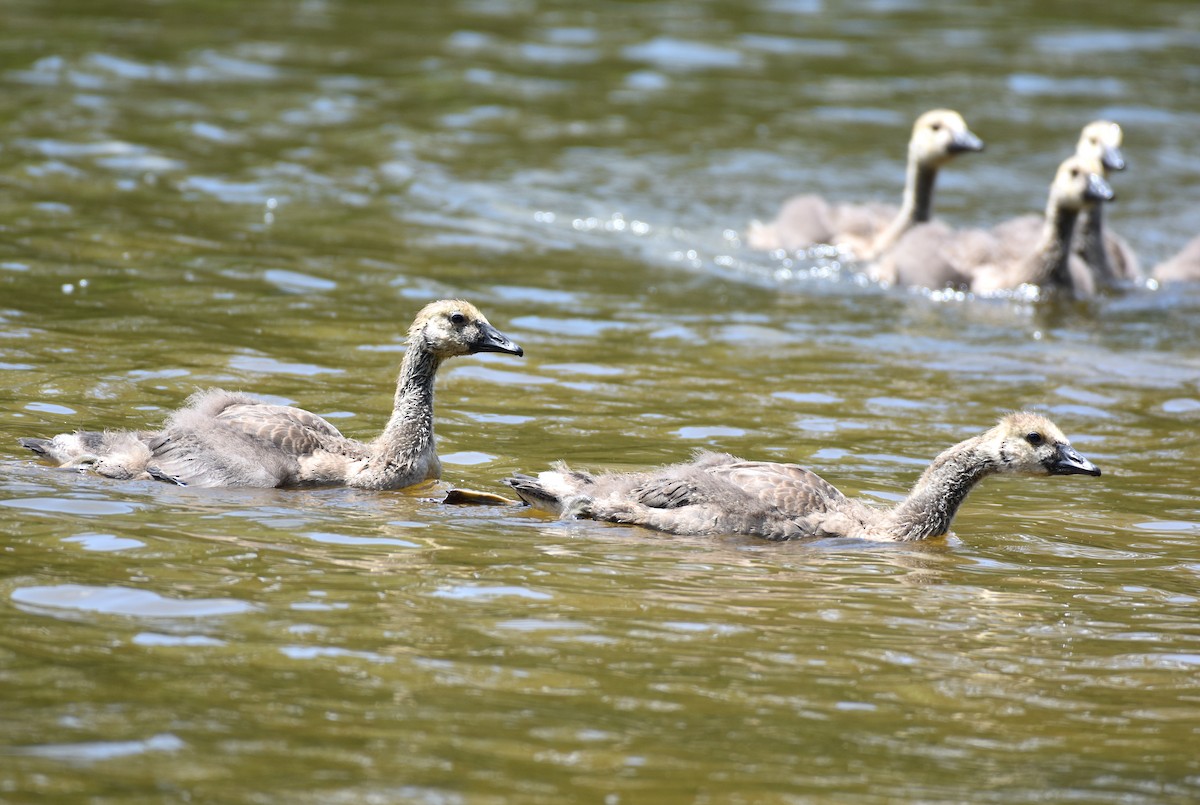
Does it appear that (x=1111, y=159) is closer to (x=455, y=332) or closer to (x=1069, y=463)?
(x=1069, y=463)

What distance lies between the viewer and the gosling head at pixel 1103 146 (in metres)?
17.1

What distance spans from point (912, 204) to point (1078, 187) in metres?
1.82

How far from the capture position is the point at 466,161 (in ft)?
65.3

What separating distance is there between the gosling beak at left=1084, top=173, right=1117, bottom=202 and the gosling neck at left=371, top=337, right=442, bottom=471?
26.8ft

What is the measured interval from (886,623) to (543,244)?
9933 mm

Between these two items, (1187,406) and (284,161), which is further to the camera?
(284,161)

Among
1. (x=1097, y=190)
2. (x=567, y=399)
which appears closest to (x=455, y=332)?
(x=567, y=399)

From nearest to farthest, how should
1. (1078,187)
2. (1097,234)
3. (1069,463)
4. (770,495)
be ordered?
(770,495) < (1069,463) < (1078,187) < (1097,234)

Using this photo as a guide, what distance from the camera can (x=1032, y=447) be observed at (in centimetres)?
956

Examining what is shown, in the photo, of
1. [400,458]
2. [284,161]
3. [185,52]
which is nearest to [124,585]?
[400,458]

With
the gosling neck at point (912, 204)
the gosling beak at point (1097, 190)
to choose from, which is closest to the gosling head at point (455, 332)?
the gosling beak at point (1097, 190)

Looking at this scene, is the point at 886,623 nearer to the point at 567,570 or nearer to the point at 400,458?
the point at 567,570

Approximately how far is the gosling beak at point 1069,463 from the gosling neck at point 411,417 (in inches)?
136

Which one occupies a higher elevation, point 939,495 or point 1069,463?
point 1069,463
